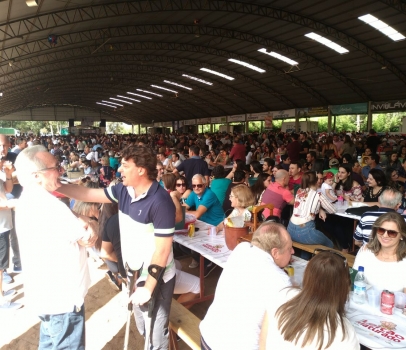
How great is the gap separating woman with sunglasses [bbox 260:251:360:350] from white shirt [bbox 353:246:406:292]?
1098 mm

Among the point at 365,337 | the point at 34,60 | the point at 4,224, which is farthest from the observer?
the point at 34,60

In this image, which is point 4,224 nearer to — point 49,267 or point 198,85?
point 49,267

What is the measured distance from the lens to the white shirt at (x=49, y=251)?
1826 millimetres

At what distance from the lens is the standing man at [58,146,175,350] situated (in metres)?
1.94

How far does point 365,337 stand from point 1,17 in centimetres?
1290

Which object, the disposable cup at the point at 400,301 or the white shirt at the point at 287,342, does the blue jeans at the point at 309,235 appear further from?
the white shirt at the point at 287,342

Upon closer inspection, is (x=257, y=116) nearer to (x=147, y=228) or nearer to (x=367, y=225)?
(x=367, y=225)

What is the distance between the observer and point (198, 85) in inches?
1019

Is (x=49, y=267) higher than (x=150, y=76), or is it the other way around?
(x=150, y=76)

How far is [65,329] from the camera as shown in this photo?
1.97m

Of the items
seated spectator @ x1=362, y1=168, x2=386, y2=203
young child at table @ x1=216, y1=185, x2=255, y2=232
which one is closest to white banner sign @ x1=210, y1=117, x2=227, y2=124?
seated spectator @ x1=362, y1=168, x2=386, y2=203

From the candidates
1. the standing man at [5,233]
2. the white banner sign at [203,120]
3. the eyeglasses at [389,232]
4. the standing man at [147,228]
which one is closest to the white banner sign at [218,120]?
the white banner sign at [203,120]

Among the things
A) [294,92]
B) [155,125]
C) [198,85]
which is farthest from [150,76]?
[155,125]

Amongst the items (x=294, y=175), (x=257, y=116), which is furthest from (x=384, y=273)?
(x=257, y=116)
